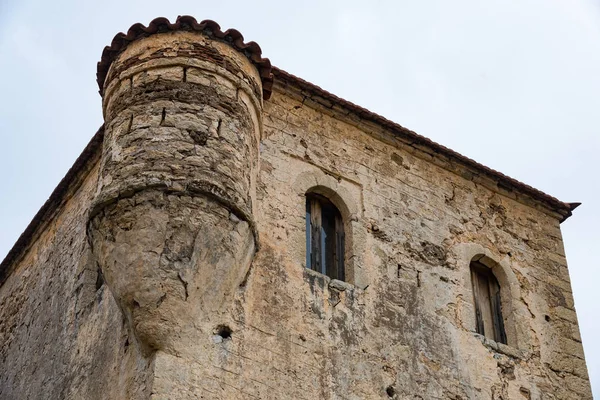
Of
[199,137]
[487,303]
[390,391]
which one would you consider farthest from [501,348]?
[199,137]

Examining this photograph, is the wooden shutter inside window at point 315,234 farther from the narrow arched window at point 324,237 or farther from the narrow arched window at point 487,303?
the narrow arched window at point 487,303

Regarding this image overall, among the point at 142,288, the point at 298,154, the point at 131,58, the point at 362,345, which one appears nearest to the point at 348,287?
the point at 362,345

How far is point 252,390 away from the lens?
907 centimetres

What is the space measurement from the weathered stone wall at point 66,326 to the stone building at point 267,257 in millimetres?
31

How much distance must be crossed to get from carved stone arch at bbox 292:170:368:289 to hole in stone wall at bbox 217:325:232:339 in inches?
57.8

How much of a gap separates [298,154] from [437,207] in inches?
78.5

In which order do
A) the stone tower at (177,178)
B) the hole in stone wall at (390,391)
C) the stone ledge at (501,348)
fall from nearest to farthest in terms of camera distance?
1. the stone tower at (177,178)
2. the hole in stone wall at (390,391)
3. the stone ledge at (501,348)

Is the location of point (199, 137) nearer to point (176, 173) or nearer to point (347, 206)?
point (176, 173)

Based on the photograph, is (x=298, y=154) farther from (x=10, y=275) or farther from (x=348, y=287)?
(x=10, y=275)

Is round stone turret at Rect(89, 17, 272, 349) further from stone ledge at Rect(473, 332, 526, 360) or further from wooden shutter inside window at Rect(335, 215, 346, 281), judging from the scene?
stone ledge at Rect(473, 332, 526, 360)

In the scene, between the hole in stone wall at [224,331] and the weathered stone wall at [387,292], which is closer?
the hole in stone wall at [224,331]

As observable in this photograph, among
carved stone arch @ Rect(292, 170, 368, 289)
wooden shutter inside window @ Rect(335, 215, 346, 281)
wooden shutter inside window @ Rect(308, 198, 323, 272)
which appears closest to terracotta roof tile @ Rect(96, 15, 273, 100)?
carved stone arch @ Rect(292, 170, 368, 289)

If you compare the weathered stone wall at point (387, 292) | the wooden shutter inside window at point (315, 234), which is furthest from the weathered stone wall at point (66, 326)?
the wooden shutter inside window at point (315, 234)

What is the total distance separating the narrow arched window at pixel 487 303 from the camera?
11711mm
